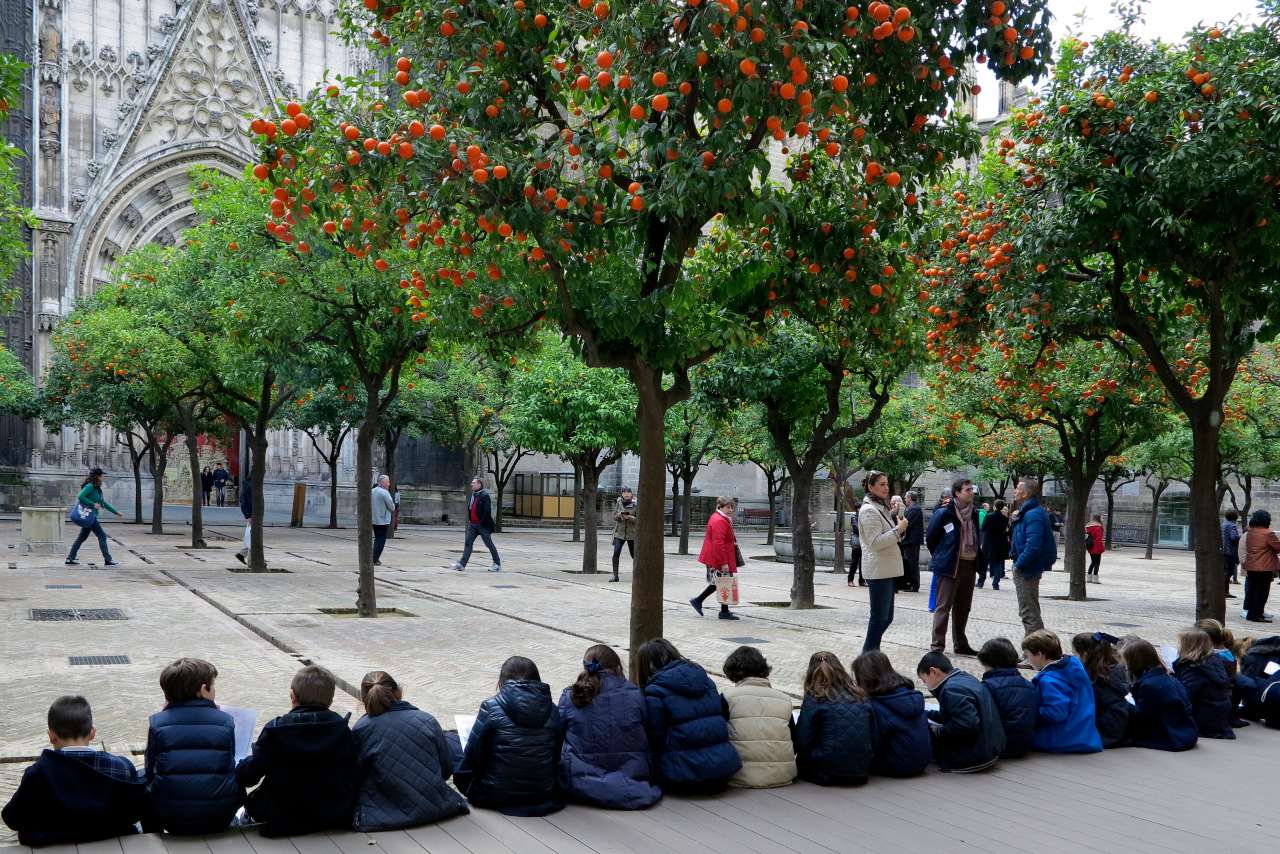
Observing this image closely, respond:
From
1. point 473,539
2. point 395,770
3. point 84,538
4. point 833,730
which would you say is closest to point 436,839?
point 395,770

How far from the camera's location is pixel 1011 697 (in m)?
6.97

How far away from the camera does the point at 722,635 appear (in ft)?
42.9

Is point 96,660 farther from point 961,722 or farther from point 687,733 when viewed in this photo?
point 961,722

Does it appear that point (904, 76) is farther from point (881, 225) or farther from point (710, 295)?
point (710, 295)

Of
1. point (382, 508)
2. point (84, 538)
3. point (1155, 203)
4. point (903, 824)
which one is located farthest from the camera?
point (382, 508)

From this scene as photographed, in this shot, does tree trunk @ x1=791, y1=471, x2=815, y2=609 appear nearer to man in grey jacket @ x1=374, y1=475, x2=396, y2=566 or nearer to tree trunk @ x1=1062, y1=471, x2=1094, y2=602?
tree trunk @ x1=1062, y1=471, x2=1094, y2=602

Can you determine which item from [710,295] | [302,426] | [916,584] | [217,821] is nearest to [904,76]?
[710,295]

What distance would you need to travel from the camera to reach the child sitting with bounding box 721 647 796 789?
6.19 m

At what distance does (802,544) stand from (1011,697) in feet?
31.5

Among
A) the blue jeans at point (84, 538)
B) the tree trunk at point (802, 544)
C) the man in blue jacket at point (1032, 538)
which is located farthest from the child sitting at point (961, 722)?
the blue jeans at point (84, 538)

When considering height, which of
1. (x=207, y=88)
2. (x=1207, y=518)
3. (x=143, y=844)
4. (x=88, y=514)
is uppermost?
(x=207, y=88)

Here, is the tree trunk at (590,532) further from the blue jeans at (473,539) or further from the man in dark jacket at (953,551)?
the man in dark jacket at (953,551)

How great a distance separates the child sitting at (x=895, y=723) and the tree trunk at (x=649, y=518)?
184cm

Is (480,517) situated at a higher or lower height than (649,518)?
lower
